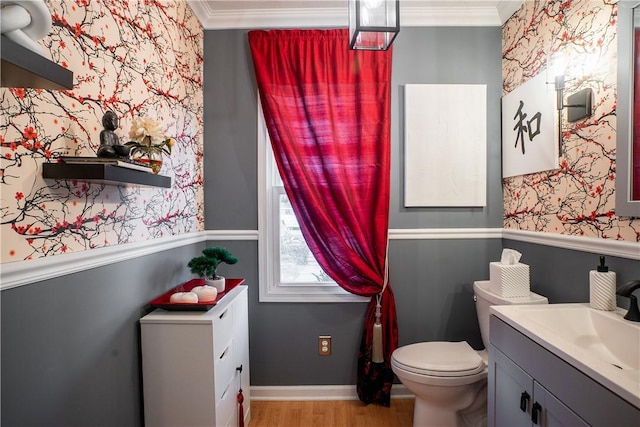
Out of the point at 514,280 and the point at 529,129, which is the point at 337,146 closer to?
the point at 529,129

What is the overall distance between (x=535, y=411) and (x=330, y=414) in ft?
4.42

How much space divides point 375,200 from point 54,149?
5.51 feet

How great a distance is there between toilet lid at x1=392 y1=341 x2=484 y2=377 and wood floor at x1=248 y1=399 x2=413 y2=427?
0.53 meters

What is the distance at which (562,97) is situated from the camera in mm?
1638

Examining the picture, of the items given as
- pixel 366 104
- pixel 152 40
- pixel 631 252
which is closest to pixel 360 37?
pixel 366 104

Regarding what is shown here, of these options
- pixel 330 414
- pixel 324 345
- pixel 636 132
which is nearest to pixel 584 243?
pixel 636 132

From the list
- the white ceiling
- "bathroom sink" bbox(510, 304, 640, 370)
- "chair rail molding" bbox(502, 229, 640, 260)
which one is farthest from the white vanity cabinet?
the white ceiling

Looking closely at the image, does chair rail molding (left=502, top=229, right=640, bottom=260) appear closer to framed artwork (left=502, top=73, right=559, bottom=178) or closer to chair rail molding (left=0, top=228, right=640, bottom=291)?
chair rail molding (left=0, top=228, right=640, bottom=291)

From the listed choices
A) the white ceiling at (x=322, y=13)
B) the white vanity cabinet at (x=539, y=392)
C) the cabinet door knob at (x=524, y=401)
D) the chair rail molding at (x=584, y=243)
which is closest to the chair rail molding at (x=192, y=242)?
the chair rail molding at (x=584, y=243)

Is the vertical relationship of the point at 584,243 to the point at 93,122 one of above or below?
below

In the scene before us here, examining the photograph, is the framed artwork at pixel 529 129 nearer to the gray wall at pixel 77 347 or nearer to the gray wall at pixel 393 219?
the gray wall at pixel 393 219

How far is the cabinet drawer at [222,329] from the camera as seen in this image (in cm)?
146

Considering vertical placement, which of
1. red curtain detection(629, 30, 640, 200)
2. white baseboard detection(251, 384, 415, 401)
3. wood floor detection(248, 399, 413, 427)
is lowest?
wood floor detection(248, 399, 413, 427)

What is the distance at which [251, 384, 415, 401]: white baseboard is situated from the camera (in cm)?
224
